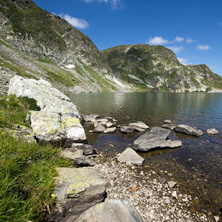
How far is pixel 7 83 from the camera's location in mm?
22375

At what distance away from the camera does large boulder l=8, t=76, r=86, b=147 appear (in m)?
12.7

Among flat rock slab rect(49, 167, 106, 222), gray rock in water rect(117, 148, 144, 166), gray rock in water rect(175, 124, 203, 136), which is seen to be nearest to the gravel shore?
gray rock in water rect(117, 148, 144, 166)

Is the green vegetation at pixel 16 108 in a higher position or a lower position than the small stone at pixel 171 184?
higher

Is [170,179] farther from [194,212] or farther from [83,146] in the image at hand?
[83,146]

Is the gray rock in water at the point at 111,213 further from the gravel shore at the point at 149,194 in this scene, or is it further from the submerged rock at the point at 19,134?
the submerged rock at the point at 19,134

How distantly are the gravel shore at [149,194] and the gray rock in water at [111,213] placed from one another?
2146 millimetres

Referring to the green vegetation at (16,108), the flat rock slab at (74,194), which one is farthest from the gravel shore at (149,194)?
the green vegetation at (16,108)

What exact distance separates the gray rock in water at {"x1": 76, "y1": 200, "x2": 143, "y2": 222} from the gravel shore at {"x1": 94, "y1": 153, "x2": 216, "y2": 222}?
215 cm

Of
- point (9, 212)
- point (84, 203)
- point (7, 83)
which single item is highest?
point (7, 83)

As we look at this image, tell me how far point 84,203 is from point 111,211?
1266mm

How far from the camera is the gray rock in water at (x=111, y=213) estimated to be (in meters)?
4.74

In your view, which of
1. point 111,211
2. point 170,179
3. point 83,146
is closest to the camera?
point 111,211

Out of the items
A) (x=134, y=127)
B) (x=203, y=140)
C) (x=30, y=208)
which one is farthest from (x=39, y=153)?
(x=203, y=140)

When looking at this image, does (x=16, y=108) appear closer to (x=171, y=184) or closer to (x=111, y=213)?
(x=111, y=213)
